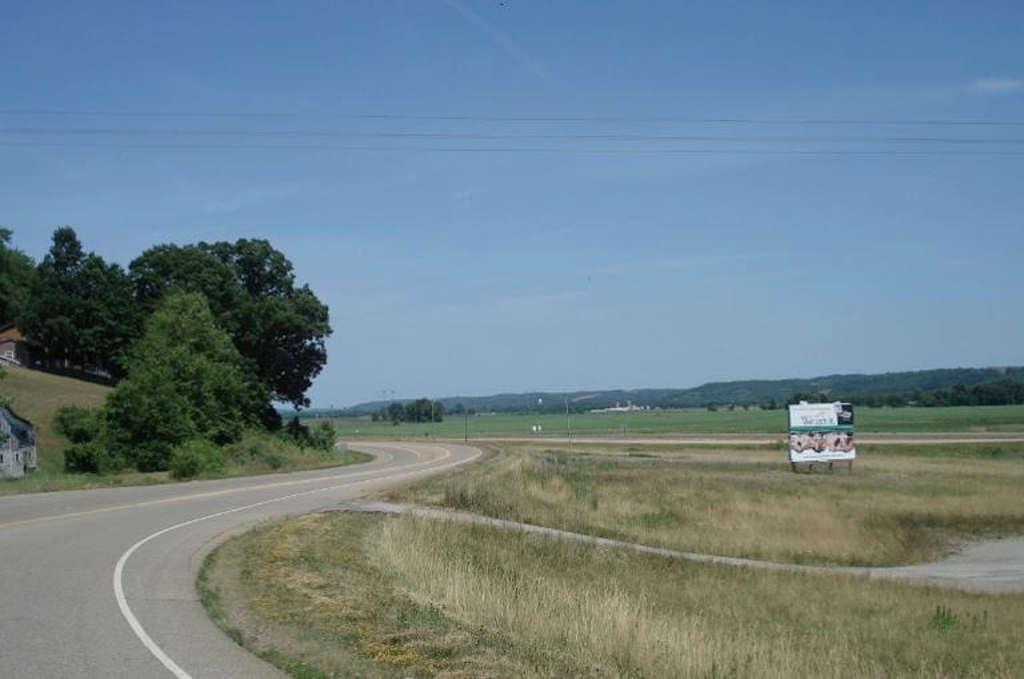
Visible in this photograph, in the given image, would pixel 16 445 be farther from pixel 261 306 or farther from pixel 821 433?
pixel 821 433

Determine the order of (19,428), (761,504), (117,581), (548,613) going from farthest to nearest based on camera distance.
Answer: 1. (19,428)
2. (761,504)
3. (117,581)
4. (548,613)

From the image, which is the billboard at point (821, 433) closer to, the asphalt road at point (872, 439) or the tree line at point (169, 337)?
the asphalt road at point (872, 439)

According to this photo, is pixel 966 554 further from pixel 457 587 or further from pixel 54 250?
pixel 54 250

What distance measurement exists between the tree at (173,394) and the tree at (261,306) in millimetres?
12647

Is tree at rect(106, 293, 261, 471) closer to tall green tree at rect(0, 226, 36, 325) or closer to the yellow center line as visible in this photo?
the yellow center line

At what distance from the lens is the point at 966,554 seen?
33531mm

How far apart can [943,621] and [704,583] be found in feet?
19.8

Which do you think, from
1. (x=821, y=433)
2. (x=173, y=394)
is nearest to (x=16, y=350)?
(x=173, y=394)

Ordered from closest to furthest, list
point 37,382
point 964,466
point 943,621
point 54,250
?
point 943,621, point 964,466, point 37,382, point 54,250

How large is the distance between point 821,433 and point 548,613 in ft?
170

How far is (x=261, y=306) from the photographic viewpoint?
256ft

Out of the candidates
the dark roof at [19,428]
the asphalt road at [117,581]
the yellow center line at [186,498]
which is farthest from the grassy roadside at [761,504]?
the dark roof at [19,428]

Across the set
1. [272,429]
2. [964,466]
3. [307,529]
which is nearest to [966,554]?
[307,529]

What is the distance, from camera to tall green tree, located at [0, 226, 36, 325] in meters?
111
